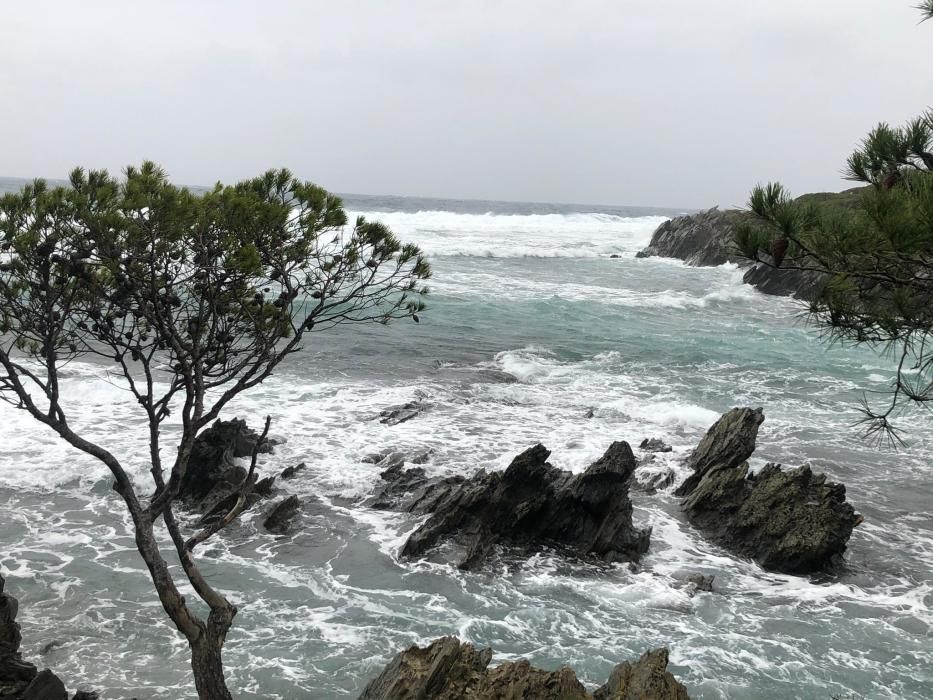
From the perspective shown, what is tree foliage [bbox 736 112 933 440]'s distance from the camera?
5086 mm

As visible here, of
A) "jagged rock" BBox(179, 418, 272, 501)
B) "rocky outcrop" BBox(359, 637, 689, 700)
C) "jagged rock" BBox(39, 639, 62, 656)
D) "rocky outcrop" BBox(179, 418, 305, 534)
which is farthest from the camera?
"jagged rock" BBox(179, 418, 272, 501)

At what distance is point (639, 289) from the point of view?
4341cm

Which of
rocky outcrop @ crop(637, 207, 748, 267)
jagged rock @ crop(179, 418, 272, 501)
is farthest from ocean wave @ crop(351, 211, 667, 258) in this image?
jagged rock @ crop(179, 418, 272, 501)

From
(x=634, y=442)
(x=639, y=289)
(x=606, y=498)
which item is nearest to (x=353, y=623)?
(x=606, y=498)

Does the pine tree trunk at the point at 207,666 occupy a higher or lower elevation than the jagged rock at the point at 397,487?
higher

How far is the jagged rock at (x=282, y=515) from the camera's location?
1212 centimetres

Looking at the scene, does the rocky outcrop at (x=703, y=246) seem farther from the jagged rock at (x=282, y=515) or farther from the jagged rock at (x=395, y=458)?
the jagged rock at (x=282, y=515)

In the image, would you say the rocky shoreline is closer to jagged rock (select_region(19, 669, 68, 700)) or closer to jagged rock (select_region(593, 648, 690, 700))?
jagged rock (select_region(19, 669, 68, 700))

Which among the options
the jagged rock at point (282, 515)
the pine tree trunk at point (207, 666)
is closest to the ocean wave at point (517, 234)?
the jagged rock at point (282, 515)

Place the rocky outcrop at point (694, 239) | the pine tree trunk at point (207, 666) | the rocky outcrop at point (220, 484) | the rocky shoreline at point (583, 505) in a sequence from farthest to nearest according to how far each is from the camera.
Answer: the rocky outcrop at point (694, 239) → the rocky outcrop at point (220, 484) → the rocky shoreline at point (583, 505) → the pine tree trunk at point (207, 666)

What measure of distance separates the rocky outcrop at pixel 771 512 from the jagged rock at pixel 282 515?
6697 mm

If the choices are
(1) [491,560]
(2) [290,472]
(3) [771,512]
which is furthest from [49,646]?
(3) [771,512]

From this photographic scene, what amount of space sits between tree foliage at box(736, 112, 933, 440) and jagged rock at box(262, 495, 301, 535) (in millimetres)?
8928

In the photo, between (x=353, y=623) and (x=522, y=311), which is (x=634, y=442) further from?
(x=522, y=311)
